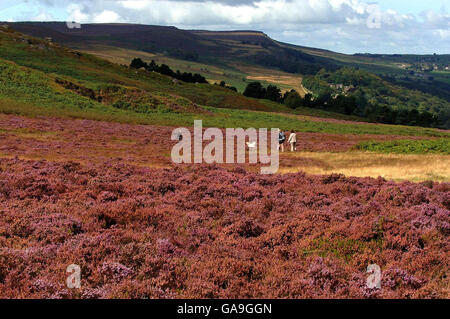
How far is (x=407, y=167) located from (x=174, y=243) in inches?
846

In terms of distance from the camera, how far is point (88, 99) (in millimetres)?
69375

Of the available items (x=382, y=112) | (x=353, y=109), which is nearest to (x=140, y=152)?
(x=382, y=112)

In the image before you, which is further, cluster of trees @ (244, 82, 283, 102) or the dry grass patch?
cluster of trees @ (244, 82, 283, 102)

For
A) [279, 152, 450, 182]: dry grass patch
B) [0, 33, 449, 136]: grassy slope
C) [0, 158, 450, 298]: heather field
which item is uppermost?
[0, 33, 449, 136]: grassy slope

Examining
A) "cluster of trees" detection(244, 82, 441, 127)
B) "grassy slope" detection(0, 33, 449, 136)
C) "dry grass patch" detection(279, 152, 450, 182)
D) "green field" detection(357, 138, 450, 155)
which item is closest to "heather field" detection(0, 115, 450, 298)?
"dry grass patch" detection(279, 152, 450, 182)

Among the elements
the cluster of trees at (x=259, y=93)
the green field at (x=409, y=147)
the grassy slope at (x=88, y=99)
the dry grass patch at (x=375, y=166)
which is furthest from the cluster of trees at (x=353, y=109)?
the dry grass patch at (x=375, y=166)

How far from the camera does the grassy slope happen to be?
193ft

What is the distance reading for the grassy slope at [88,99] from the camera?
5869 centimetres

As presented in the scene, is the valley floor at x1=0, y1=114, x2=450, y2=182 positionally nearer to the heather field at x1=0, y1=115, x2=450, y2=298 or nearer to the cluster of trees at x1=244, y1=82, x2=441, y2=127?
the heather field at x1=0, y1=115, x2=450, y2=298

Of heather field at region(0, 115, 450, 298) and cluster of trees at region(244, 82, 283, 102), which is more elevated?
cluster of trees at region(244, 82, 283, 102)

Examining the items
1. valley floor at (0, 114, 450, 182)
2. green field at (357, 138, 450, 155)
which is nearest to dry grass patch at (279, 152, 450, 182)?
valley floor at (0, 114, 450, 182)

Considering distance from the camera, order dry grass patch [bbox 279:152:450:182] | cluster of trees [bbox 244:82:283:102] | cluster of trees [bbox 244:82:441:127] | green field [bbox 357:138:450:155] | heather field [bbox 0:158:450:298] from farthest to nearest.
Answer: cluster of trees [bbox 244:82:283:102], cluster of trees [bbox 244:82:441:127], green field [bbox 357:138:450:155], dry grass patch [bbox 279:152:450:182], heather field [bbox 0:158:450:298]

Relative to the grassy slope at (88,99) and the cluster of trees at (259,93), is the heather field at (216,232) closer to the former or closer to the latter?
the grassy slope at (88,99)

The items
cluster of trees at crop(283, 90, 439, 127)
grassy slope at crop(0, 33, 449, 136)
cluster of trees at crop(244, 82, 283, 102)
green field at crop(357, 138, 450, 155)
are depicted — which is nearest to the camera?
green field at crop(357, 138, 450, 155)
